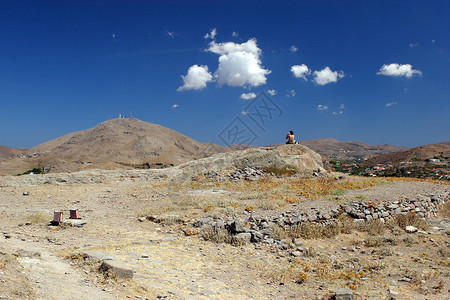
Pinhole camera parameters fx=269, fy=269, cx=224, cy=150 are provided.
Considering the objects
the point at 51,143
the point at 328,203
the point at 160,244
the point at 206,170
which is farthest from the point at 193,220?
the point at 51,143

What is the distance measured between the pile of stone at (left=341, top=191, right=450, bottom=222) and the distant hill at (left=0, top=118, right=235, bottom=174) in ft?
164

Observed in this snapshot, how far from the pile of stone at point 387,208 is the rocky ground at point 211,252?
279 mm

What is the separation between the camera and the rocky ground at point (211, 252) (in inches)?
180

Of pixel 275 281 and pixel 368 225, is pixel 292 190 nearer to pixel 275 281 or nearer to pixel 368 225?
pixel 368 225

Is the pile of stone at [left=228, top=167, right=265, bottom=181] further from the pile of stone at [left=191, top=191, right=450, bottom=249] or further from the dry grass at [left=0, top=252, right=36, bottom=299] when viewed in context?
the dry grass at [left=0, top=252, right=36, bottom=299]

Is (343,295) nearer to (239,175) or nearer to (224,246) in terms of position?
(224,246)

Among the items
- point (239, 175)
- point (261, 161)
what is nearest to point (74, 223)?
point (239, 175)

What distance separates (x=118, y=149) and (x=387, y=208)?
8865 centimetres

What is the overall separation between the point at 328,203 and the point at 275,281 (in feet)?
22.5

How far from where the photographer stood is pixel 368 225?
9.29 metres

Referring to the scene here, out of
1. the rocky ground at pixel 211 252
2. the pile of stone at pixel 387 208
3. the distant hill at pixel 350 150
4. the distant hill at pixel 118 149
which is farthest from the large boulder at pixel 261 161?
the distant hill at pixel 350 150

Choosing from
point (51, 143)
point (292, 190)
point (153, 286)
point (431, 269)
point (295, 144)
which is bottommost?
point (431, 269)

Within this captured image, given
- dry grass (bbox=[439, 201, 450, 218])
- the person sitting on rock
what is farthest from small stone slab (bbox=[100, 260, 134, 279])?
the person sitting on rock

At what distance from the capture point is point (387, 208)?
35.3ft
